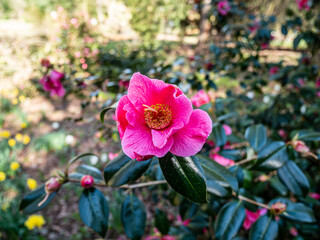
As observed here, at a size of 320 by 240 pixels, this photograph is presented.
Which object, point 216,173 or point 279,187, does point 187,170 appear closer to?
point 216,173

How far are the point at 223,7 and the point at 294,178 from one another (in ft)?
4.40

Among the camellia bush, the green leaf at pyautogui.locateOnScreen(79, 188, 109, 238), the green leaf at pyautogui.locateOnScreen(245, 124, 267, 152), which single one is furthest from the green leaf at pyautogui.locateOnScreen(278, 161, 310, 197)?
the green leaf at pyautogui.locateOnScreen(79, 188, 109, 238)

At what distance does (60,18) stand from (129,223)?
163 inches

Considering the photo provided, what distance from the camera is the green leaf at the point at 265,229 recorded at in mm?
649

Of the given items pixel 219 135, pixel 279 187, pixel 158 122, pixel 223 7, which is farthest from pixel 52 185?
pixel 223 7

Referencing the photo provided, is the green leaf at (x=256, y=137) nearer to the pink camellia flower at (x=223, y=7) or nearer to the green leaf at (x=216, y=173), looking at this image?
the green leaf at (x=216, y=173)

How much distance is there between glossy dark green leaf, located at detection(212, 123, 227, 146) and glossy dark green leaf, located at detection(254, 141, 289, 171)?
157 millimetres

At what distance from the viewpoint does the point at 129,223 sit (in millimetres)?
688

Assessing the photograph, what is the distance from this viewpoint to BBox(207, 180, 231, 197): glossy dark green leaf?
0.65 metres

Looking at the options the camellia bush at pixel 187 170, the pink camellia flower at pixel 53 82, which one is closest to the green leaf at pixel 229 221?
the camellia bush at pixel 187 170

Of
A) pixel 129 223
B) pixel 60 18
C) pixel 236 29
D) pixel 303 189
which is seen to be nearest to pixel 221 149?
pixel 303 189

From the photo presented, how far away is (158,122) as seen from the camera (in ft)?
1.52

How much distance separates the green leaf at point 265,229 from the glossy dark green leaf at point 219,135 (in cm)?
29

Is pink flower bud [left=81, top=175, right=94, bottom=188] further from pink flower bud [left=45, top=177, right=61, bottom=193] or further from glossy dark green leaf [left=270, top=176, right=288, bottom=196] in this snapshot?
glossy dark green leaf [left=270, top=176, right=288, bottom=196]
